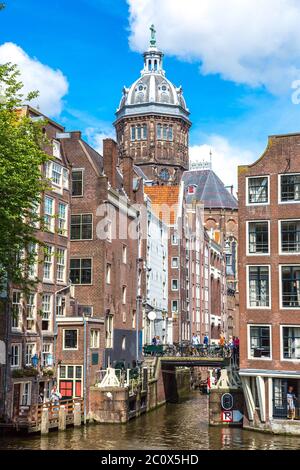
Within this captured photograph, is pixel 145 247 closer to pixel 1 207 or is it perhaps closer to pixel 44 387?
pixel 44 387

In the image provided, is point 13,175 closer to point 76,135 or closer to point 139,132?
point 76,135

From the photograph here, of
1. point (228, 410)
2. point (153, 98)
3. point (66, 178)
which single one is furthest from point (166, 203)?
point (153, 98)

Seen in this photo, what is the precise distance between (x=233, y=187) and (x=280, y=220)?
302 ft

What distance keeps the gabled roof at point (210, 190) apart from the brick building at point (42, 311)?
70307 mm

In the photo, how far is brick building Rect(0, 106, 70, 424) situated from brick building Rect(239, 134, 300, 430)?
1083 centimetres

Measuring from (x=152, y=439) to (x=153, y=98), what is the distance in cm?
8941

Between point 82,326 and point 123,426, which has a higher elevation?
point 82,326

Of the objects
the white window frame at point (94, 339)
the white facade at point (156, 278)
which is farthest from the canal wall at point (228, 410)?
the white facade at point (156, 278)

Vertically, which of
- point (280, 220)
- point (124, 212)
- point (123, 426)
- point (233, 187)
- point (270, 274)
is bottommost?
point (123, 426)

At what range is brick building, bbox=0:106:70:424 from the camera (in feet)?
126

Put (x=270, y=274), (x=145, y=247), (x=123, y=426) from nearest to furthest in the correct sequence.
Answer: (x=270, y=274), (x=123, y=426), (x=145, y=247)
